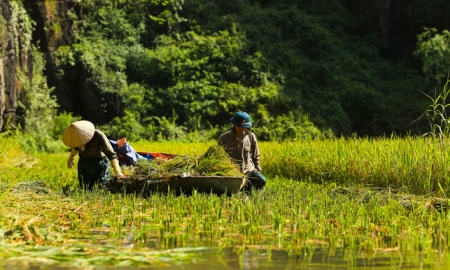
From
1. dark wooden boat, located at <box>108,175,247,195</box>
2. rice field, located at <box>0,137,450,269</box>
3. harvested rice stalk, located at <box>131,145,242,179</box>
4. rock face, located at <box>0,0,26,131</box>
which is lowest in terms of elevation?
rice field, located at <box>0,137,450,269</box>

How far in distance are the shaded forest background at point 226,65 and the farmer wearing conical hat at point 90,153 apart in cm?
976

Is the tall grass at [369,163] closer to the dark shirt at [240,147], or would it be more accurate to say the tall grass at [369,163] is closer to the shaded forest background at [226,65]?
the dark shirt at [240,147]

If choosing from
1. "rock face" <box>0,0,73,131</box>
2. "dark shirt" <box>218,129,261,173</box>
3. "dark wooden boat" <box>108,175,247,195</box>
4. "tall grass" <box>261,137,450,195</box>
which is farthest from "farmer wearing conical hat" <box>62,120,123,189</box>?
"rock face" <box>0,0,73,131</box>

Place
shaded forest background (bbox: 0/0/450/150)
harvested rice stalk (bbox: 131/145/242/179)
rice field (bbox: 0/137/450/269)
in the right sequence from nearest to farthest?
1. rice field (bbox: 0/137/450/269)
2. harvested rice stalk (bbox: 131/145/242/179)
3. shaded forest background (bbox: 0/0/450/150)

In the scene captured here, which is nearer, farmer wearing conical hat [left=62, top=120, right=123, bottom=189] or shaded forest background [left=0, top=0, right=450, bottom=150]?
farmer wearing conical hat [left=62, top=120, right=123, bottom=189]

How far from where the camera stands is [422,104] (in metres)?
25.0

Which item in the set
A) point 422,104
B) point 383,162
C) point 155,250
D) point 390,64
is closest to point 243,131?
point 383,162

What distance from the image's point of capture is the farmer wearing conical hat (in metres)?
9.12

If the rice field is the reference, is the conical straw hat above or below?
above

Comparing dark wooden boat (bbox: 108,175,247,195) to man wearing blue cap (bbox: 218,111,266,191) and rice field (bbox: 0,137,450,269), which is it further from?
man wearing blue cap (bbox: 218,111,266,191)

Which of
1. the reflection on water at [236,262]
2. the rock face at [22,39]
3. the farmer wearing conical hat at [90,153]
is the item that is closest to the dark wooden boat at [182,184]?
the farmer wearing conical hat at [90,153]

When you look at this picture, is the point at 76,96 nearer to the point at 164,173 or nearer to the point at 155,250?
the point at 164,173

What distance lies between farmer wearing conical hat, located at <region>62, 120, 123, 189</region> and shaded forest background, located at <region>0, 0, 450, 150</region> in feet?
32.0

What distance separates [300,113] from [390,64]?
6.37m
